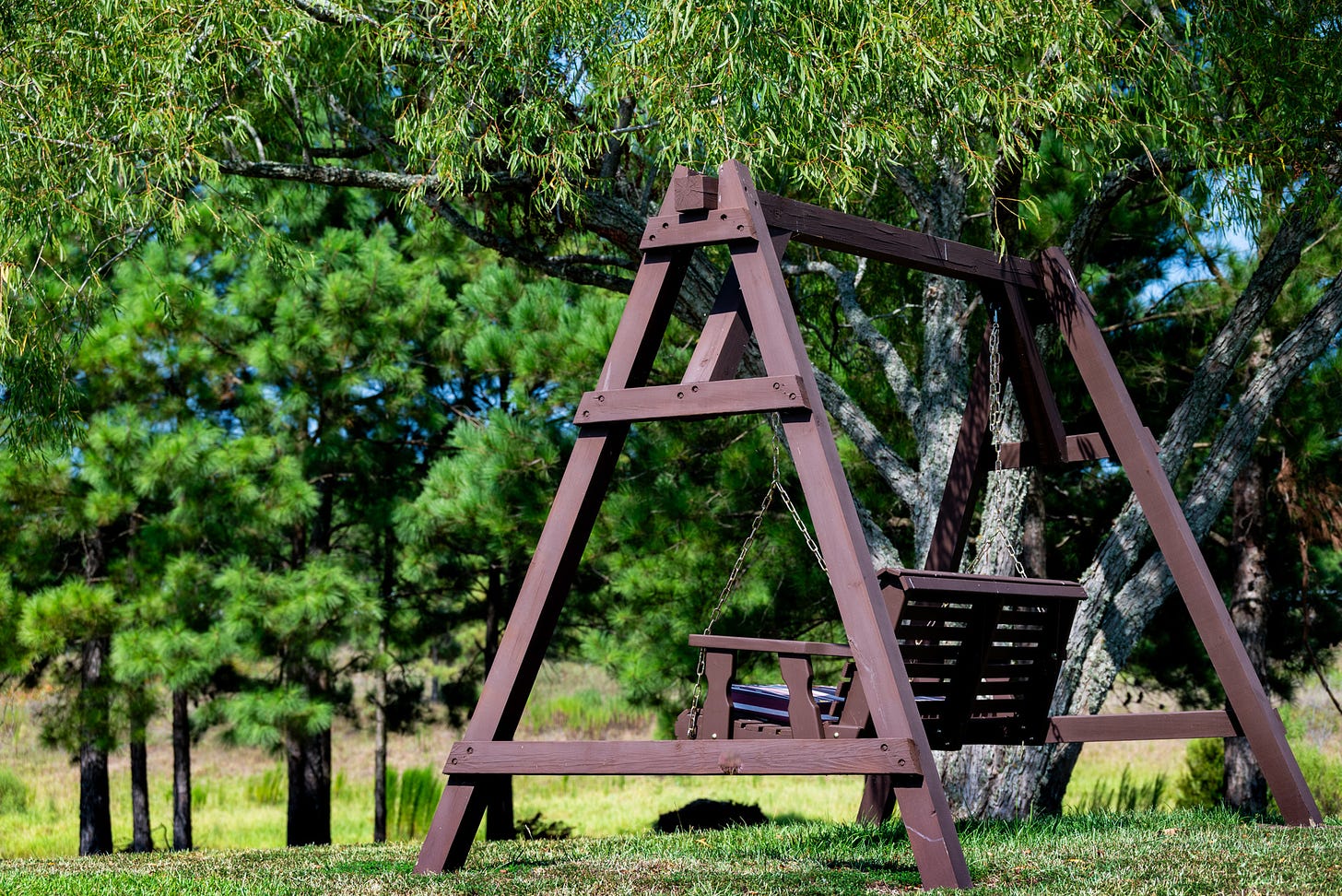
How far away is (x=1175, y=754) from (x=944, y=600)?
50.8ft

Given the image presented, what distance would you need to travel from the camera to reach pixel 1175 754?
1806 centimetres

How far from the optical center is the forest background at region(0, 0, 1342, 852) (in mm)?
6148

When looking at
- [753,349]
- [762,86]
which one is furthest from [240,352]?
[762,86]

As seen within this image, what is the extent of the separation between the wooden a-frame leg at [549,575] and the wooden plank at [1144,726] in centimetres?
220

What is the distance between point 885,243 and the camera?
461 cm

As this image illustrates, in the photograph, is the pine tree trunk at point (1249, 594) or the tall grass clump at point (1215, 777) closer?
the pine tree trunk at point (1249, 594)

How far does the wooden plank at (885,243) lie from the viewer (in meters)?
4.12

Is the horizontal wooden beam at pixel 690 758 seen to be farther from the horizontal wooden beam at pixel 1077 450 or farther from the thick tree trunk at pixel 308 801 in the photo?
the thick tree trunk at pixel 308 801

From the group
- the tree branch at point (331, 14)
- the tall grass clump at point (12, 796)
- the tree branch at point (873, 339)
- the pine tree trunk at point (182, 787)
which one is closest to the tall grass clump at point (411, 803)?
the pine tree trunk at point (182, 787)

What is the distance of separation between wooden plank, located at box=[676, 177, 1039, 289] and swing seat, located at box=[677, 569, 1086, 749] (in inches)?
44.8

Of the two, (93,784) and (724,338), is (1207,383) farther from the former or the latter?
(93,784)

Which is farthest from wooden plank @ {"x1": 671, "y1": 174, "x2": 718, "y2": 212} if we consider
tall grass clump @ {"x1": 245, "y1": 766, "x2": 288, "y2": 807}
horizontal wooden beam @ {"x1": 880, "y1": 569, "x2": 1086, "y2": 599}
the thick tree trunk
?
tall grass clump @ {"x1": 245, "y1": 766, "x2": 288, "y2": 807}

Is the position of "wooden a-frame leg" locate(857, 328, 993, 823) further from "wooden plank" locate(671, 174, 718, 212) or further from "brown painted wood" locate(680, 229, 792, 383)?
"wooden plank" locate(671, 174, 718, 212)

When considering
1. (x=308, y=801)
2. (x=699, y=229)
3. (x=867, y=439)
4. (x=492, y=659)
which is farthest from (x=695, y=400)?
(x=308, y=801)
